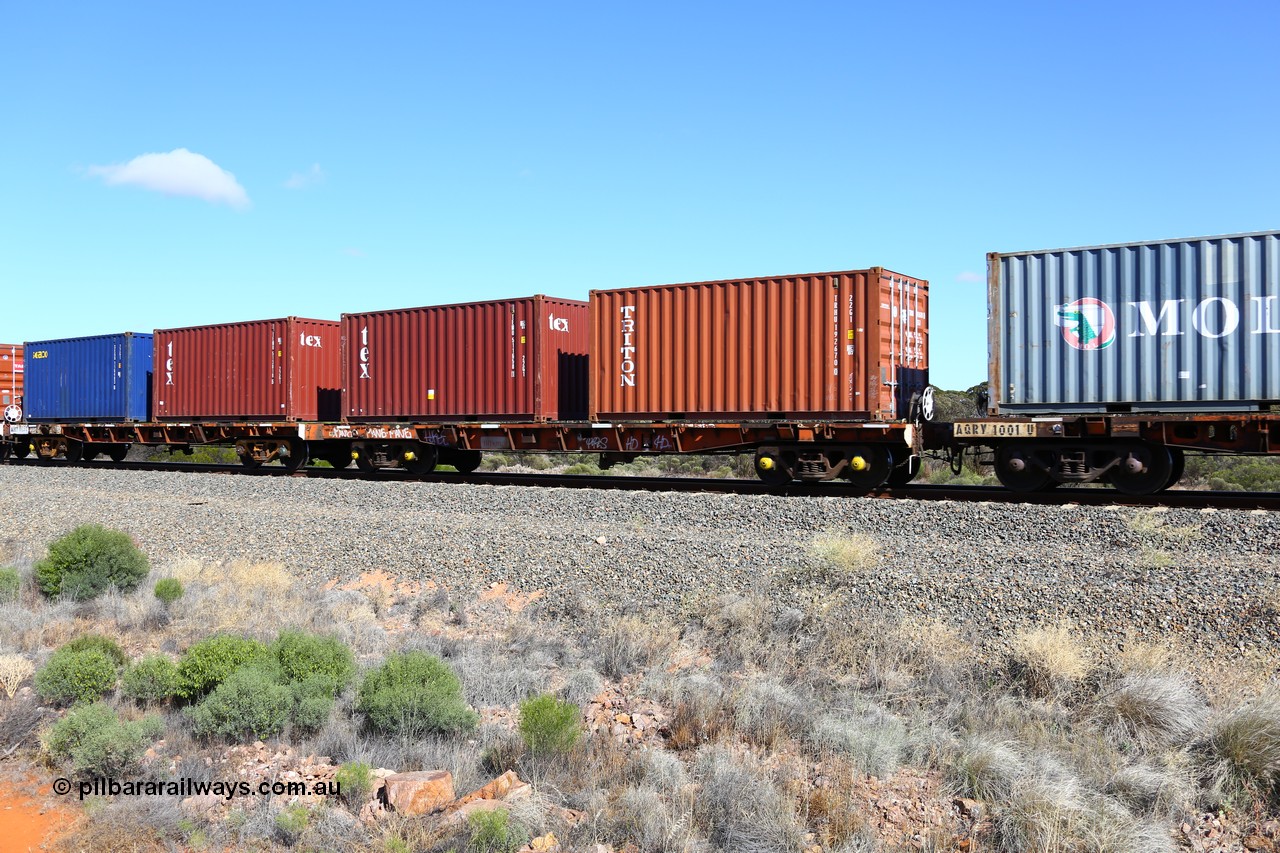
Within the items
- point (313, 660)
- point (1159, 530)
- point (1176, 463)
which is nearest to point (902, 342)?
point (1176, 463)

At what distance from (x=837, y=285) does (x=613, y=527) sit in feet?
18.4

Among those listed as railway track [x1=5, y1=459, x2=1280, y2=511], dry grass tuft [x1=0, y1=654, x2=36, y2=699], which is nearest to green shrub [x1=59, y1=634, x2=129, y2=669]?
dry grass tuft [x1=0, y1=654, x2=36, y2=699]

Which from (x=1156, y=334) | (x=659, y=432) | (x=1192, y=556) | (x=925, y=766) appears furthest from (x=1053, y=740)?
(x=659, y=432)

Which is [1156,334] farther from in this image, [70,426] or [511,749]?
[70,426]

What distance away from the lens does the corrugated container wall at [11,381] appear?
29156mm

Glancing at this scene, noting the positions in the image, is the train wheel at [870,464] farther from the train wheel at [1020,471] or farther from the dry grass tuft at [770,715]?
the dry grass tuft at [770,715]

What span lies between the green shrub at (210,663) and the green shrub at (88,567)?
3.66m

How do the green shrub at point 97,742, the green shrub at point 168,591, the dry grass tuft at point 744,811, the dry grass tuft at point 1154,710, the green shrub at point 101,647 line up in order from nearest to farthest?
1. the dry grass tuft at point 744,811
2. the green shrub at point 97,742
3. the dry grass tuft at point 1154,710
4. the green shrub at point 101,647
5. the green shrub at point 168,591

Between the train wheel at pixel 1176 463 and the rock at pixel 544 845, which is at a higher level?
the train wheel at pixel 1176 463

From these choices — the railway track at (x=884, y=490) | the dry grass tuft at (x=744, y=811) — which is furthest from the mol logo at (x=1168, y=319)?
the dry grass tuft at (x=744, y=811)

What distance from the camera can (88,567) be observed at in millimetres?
9641

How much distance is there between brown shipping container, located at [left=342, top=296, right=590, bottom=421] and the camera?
1822 cm

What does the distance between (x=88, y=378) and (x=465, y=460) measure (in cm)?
1271

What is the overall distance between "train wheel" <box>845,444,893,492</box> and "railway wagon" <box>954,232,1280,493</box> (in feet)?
3.87
